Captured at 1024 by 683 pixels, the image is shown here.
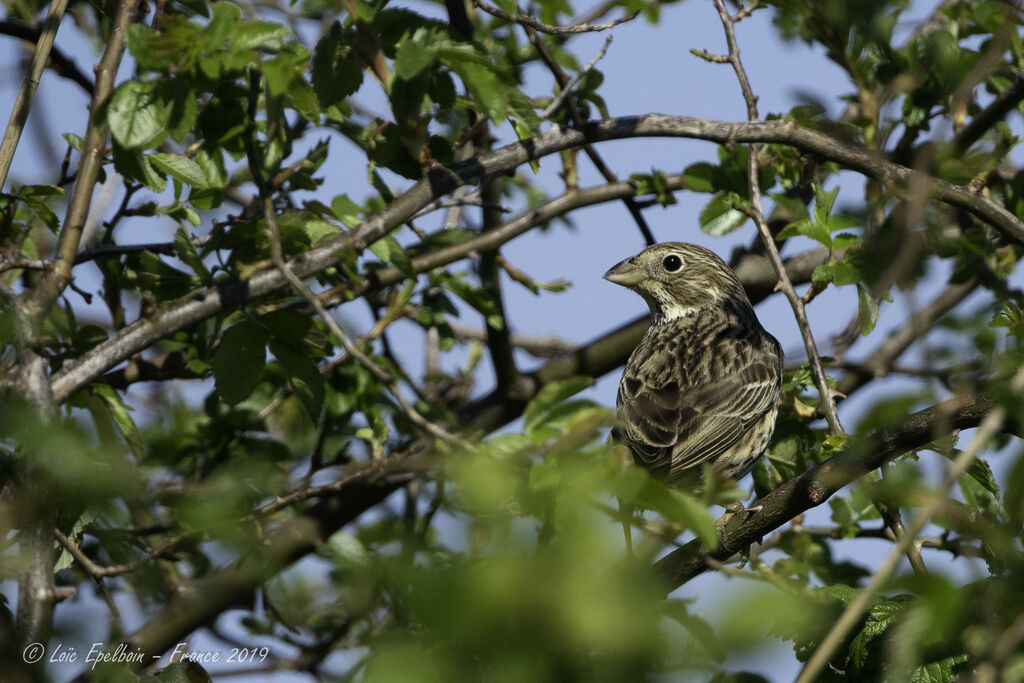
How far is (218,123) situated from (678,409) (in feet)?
8.37

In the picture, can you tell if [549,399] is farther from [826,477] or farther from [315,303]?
[315,303]

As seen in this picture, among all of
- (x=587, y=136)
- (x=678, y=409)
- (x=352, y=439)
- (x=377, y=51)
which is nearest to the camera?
(x=377, y=51)

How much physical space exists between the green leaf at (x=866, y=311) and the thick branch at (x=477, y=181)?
1.57 ft

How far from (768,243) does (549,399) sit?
233cm

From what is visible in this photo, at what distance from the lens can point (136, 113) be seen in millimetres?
3404

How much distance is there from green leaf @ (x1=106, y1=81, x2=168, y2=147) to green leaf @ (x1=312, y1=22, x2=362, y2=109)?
57 centimetres

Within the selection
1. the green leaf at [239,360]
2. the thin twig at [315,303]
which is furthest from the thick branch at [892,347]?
the green leaf at [239,360]

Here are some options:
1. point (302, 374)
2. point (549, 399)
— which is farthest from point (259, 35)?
point (549, 399)

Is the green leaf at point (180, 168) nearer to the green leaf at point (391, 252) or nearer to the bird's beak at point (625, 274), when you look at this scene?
the green leaf at point (391, 252)

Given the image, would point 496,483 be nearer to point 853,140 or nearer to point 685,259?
point 853,140

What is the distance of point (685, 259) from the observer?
6.80 metres

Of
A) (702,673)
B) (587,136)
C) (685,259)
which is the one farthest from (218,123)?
(685,259)

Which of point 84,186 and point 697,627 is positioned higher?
point 84,186

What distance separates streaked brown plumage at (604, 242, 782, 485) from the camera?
4996 millimetres
